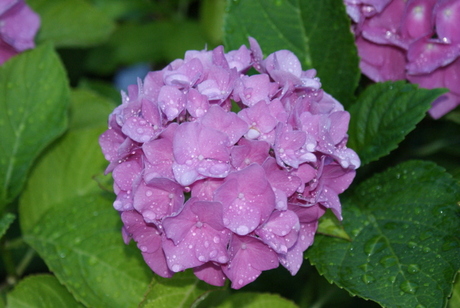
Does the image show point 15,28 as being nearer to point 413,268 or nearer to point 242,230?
point 242,230

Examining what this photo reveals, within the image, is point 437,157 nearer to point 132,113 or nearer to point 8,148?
point 132,113

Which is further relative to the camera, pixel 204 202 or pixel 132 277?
pixel 132 277

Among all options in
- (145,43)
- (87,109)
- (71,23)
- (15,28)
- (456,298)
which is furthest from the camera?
(145,43)

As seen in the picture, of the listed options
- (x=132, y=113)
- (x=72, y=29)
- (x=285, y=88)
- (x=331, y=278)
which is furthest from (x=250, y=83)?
(x=72, y=29)

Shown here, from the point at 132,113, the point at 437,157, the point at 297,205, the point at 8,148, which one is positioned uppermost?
the point at 132,113

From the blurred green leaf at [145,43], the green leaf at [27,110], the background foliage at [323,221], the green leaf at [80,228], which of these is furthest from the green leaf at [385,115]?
the blurred green leaf at [145,43]

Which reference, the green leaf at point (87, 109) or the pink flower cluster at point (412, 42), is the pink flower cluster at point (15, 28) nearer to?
the green leaf at point (87, 109)

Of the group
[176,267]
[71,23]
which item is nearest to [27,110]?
[71,23]
